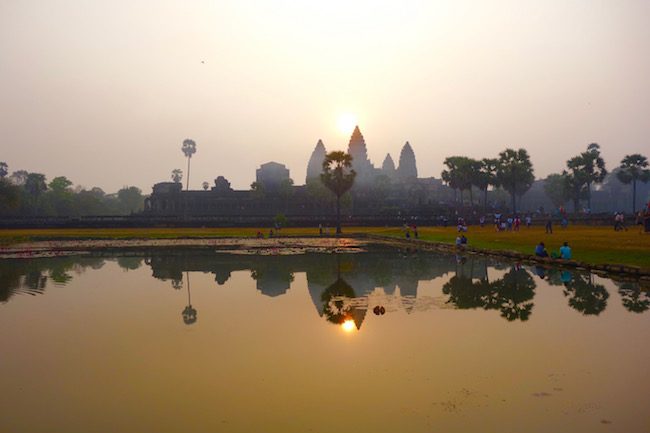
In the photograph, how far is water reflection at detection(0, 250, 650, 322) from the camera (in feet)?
43.5

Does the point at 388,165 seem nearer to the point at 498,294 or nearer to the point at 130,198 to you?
the point at 130,198

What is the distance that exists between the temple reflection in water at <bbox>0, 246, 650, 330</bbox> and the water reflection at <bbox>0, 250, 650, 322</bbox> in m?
0.02

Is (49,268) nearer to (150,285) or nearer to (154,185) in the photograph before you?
(150,285)

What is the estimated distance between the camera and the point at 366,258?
87.4ft

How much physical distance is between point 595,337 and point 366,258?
16.9m

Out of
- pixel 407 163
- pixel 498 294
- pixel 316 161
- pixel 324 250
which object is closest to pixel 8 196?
pixel 324 250

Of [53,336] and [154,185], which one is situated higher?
[154,185]

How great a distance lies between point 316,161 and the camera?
14138cm

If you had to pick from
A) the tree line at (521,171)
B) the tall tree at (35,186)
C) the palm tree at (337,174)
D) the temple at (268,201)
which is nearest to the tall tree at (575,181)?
the tree line at (521,171)

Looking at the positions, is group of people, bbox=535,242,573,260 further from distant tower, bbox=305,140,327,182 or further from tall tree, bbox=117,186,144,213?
tall tree, bbox=117,186,144,213

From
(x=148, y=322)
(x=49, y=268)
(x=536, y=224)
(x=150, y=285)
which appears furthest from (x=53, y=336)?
(x=536, y=224)

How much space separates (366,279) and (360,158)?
11890cm

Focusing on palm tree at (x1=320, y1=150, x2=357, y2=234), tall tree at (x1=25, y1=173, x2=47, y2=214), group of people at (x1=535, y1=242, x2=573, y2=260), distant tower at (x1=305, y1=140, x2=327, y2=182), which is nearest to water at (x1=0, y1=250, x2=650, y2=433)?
group of people at (x1=535, y1=242, x2=573, y2=260)

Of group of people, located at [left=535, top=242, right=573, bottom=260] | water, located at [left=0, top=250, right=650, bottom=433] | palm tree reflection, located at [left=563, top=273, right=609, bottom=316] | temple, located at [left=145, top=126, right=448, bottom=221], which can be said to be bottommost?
water, located at [left=0, top=250, right=650, bottom=433]
